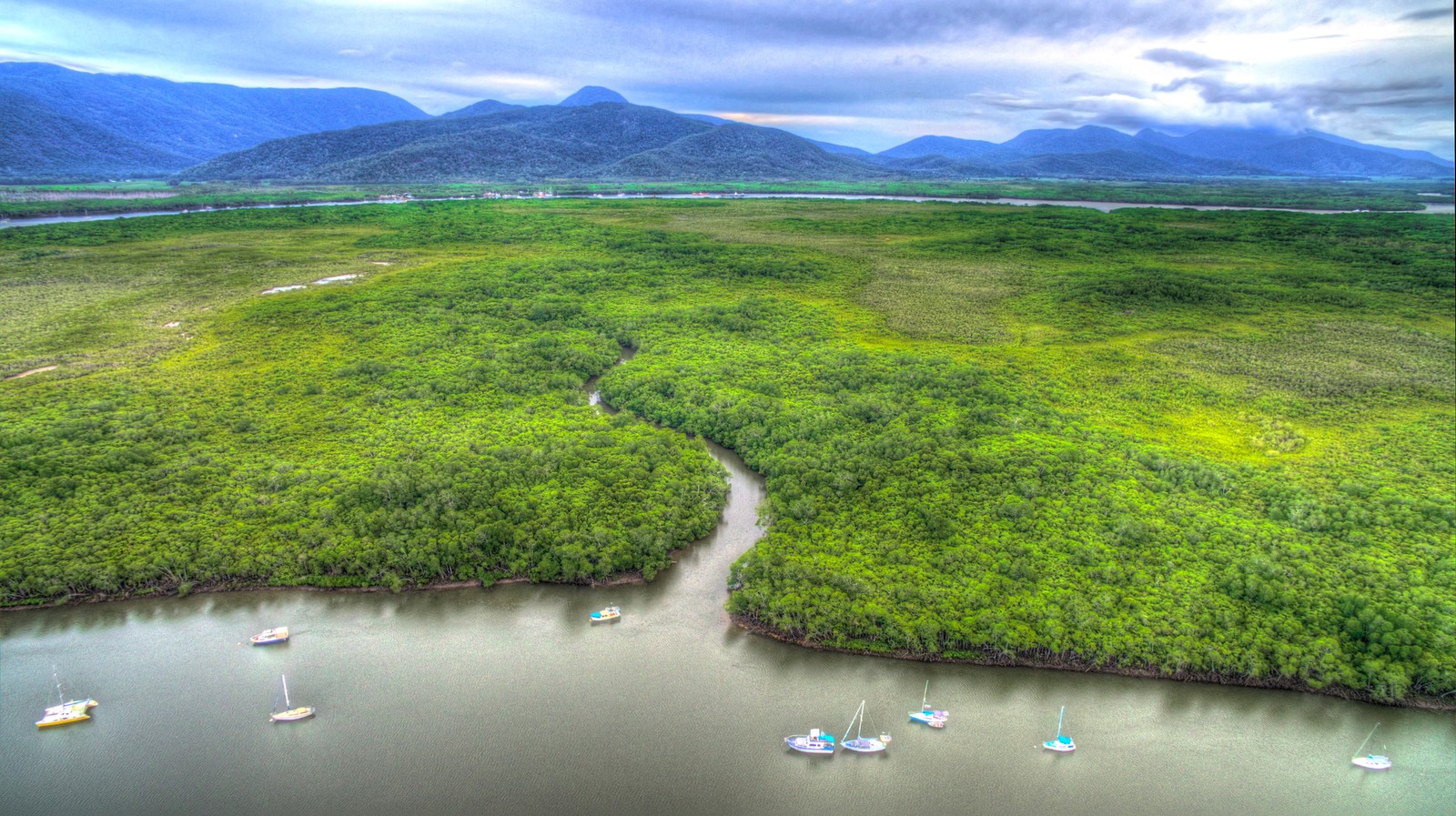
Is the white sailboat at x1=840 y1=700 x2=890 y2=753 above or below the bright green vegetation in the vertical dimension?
below

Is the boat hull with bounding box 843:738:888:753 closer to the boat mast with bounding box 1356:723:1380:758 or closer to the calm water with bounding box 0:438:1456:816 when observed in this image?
the calm water with bounding box 0:438:1456:816

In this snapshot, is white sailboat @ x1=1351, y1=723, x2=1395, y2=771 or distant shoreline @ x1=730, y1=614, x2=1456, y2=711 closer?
white sailboat @ x1=1351, y1=723, x2=1395, y2=771

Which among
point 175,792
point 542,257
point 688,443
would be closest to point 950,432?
point 688,443

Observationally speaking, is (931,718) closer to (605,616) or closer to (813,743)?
(813,743)

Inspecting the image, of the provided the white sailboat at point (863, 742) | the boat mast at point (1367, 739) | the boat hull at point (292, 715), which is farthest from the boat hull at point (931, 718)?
the boat hull at point (292, 715)

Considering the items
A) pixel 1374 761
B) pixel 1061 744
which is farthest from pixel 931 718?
pixel 1374 761

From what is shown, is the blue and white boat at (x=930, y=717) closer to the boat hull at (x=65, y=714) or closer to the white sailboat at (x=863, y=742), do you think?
the white sailboat at (x=863, y=742)

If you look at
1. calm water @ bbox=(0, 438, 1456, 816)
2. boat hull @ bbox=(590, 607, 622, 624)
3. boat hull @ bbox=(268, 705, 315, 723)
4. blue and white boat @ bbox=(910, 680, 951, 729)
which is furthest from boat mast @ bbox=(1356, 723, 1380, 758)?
boat hull @ bbox=(268, 705, 315, 723)
